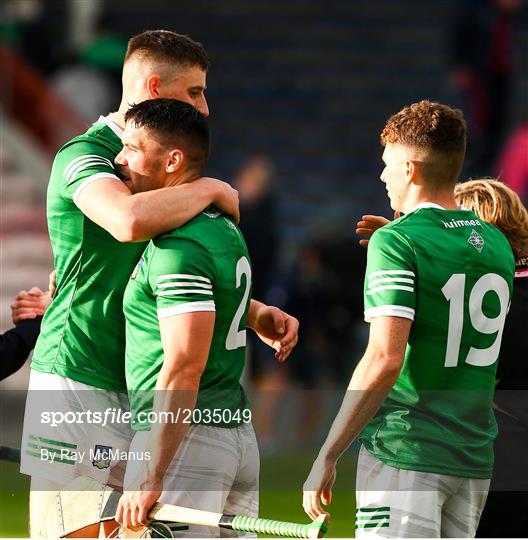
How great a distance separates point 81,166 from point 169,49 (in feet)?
1.80

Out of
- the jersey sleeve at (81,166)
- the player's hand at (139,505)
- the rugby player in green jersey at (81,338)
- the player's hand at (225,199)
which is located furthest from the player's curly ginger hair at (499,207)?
the player's hand at (139,505)

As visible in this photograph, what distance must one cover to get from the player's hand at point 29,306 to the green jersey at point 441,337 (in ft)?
4.49

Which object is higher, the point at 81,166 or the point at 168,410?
the point at 81,166

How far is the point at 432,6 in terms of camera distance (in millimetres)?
17859

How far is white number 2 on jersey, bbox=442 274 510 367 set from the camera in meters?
4.04

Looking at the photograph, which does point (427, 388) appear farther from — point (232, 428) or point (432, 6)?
point (432, 6)

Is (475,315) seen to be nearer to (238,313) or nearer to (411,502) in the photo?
(411,502)

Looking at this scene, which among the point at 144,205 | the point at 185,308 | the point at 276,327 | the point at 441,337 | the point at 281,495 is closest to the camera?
the point at 185,308

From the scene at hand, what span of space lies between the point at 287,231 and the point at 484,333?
11321 mm

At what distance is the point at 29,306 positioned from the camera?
4.90m

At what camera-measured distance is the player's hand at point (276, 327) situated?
444 cm

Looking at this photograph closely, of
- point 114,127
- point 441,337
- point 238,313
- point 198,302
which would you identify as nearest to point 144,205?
point 198,302

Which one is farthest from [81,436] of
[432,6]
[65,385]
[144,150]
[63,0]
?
[432,6]

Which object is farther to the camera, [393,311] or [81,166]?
[81,166]
